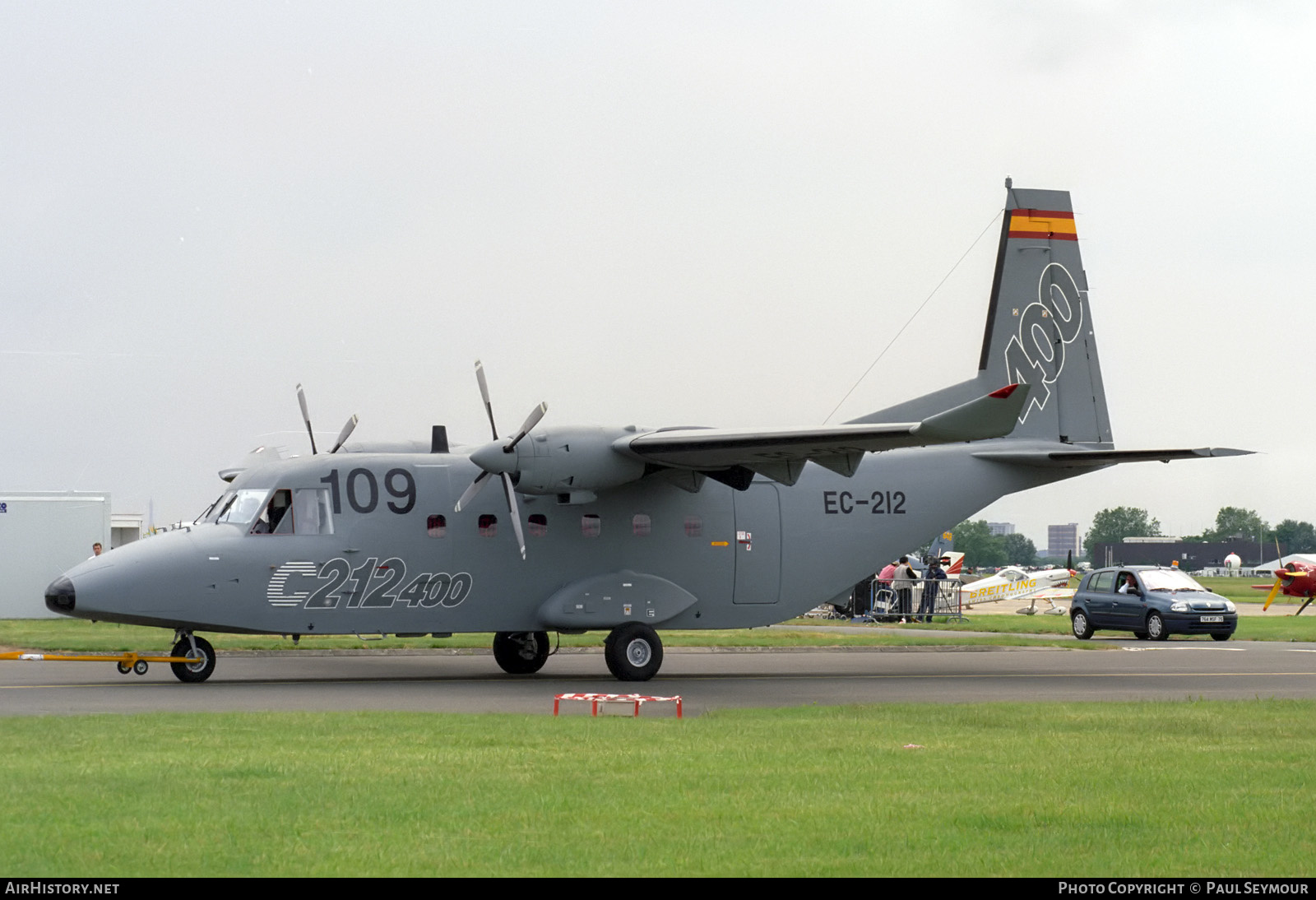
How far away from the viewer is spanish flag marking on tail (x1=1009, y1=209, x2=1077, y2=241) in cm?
2564

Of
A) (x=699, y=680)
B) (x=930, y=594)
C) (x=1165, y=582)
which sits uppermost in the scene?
(x=1165, y=582)

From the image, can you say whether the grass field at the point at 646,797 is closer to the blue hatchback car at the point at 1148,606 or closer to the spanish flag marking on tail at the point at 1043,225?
the spanish flag marking on tail at the point at 1043,225

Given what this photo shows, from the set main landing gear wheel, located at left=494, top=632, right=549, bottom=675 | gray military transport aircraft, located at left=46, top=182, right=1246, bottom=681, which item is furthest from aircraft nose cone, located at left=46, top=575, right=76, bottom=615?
main landing gear wheel, located at left=494, top=632, right=549, bottom=675

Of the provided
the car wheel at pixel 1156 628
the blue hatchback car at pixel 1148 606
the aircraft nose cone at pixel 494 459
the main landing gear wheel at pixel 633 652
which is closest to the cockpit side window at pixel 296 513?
the aircraft nose cone at pixel 494 459

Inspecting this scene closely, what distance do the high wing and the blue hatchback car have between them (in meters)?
15.0

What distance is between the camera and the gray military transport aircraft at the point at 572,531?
18.8 m

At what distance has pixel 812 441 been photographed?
62.0ft

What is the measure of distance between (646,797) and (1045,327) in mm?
18467

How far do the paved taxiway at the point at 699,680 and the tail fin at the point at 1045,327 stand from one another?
4.35 metres

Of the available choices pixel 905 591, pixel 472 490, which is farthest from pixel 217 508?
pixel 905 591

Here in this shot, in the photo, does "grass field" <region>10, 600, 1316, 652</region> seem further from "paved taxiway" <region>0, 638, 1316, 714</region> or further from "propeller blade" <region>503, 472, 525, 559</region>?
"propeller blade" <region>503, 472, 525, 559</region>

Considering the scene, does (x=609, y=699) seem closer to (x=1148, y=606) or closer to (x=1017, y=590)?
(x=1148, y=606)
